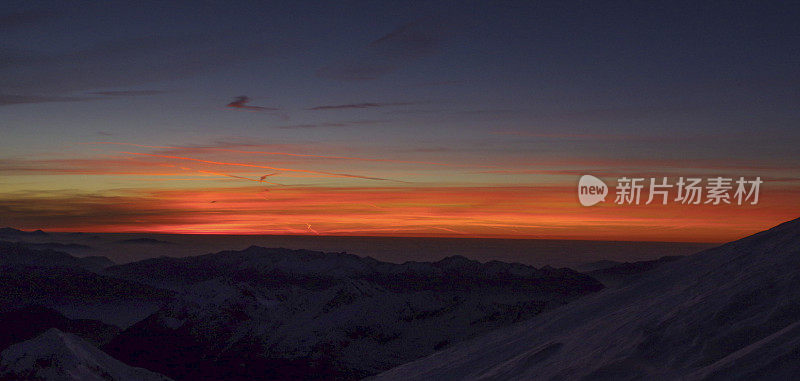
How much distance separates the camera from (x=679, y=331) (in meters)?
15.1

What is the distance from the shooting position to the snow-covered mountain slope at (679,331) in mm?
11607

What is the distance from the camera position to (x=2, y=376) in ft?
327

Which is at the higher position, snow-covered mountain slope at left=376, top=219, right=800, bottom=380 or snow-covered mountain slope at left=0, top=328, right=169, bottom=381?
snow-covered mountain slope at left=376, top=219, right=800, bottom=380

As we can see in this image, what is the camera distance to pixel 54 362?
101250 mm

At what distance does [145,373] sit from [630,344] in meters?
131

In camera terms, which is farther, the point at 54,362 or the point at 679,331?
A: the point at 54,362

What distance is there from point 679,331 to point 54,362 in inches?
4329

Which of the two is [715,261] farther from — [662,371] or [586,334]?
[662,371]

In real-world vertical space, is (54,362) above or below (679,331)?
below

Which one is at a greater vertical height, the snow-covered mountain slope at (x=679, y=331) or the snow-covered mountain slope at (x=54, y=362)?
the snow-covered mountain slope at (x=679, y=331)

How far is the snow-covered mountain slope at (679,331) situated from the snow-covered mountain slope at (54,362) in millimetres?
92313

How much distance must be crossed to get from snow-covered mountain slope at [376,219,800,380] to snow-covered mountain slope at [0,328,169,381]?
92313mm

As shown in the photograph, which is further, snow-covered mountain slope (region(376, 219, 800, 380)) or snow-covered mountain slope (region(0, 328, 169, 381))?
snow-covered mountain slope (region(0, 328, 169, 381))

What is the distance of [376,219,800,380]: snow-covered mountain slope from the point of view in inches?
457
